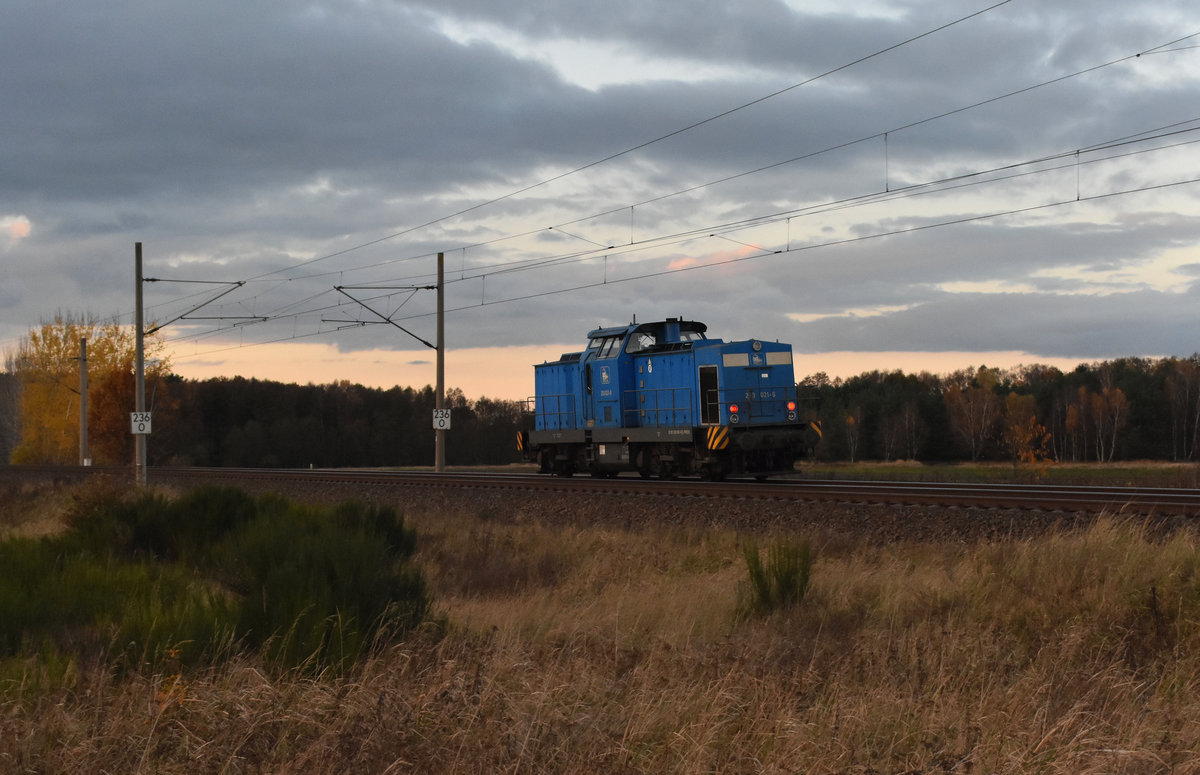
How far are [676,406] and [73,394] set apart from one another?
60.0 m

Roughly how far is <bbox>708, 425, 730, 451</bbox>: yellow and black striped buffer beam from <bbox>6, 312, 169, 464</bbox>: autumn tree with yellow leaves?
50503 millimetres

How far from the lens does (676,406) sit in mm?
25578

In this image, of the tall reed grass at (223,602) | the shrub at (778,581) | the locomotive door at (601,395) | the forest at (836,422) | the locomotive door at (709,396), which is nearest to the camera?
the tall reed grass at (223,602)

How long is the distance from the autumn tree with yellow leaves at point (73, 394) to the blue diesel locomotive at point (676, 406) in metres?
45.1

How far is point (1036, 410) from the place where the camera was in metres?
96.9

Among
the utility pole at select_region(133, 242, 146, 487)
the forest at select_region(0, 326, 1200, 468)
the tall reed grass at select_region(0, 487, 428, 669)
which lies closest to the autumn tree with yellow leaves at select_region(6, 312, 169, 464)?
the forest at select_region(0, 326, 1200, 468)

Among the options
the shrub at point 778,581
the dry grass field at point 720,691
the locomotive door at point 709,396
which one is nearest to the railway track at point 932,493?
the locomotive door at point 709,396

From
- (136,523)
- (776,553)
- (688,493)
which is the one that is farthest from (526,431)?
A: (776,553)

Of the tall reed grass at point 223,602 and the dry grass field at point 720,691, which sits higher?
the tall reed grass at point 223,602

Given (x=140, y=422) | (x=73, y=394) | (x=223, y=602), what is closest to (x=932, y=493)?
(x=223, y=602)

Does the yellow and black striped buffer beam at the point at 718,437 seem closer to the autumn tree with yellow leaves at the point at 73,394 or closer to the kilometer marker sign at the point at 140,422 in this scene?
the kilometer marker sign at the point at 140,422

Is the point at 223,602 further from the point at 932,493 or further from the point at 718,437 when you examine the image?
the point at 718,437

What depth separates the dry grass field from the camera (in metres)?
5.14

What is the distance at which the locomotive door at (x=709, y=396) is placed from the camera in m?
24.4
